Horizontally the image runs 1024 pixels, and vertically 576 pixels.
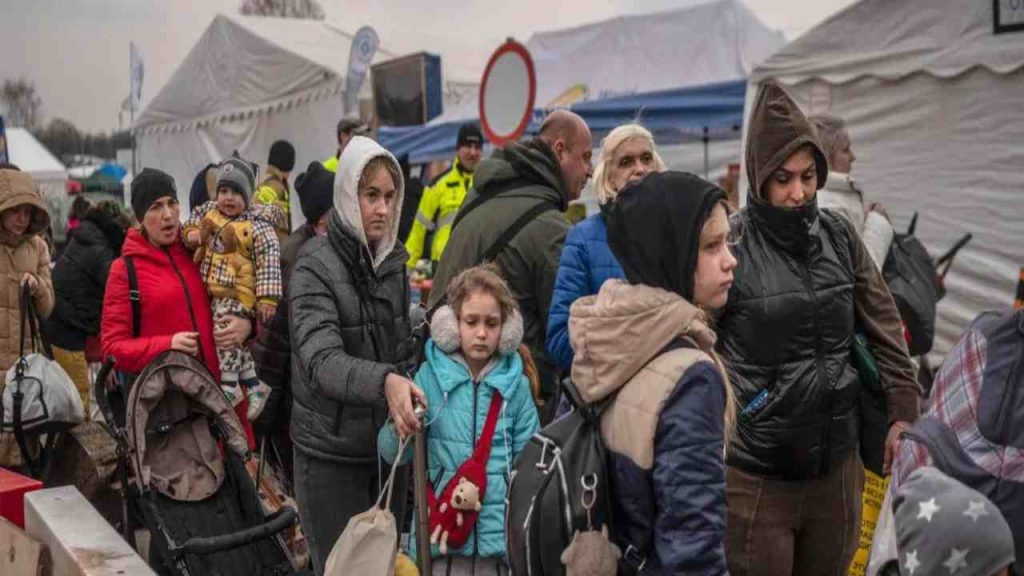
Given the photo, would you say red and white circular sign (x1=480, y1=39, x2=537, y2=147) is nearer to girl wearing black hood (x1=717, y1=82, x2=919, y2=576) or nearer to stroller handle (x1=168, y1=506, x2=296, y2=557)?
stroller handle (x1=168, y1=506, x2=296, y2=557)

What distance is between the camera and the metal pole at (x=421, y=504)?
326cm

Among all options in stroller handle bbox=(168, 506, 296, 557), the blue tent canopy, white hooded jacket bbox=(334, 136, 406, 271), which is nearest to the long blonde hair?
white hooded jacket bbox=(334, 136, 406, 271)

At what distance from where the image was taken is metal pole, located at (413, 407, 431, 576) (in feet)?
10.7

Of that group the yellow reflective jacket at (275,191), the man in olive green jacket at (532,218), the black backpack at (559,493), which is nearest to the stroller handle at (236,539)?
the man in olive green jacket at (532,218)

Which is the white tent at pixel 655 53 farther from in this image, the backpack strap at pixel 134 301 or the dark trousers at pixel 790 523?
the dark trousers at pixel 790 523

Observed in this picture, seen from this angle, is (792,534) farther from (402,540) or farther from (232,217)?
(232,217)

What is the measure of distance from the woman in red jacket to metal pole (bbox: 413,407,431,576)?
5.92 ft

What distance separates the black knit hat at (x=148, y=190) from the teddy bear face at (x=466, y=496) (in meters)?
2.44

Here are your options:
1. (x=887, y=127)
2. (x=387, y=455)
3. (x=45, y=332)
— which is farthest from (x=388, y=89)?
(x=387, y=455)

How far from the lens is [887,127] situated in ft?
29.1

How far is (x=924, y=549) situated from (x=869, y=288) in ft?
5.34

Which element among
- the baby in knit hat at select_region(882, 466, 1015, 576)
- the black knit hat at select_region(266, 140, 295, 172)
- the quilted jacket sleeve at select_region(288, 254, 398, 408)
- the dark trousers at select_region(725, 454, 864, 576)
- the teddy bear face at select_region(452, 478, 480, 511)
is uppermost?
the black knit hat at select_region(266, 140, 295, 172)

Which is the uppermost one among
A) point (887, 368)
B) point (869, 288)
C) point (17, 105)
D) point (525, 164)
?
point (17, 105)

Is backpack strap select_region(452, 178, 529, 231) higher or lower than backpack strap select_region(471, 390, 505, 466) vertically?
higher
